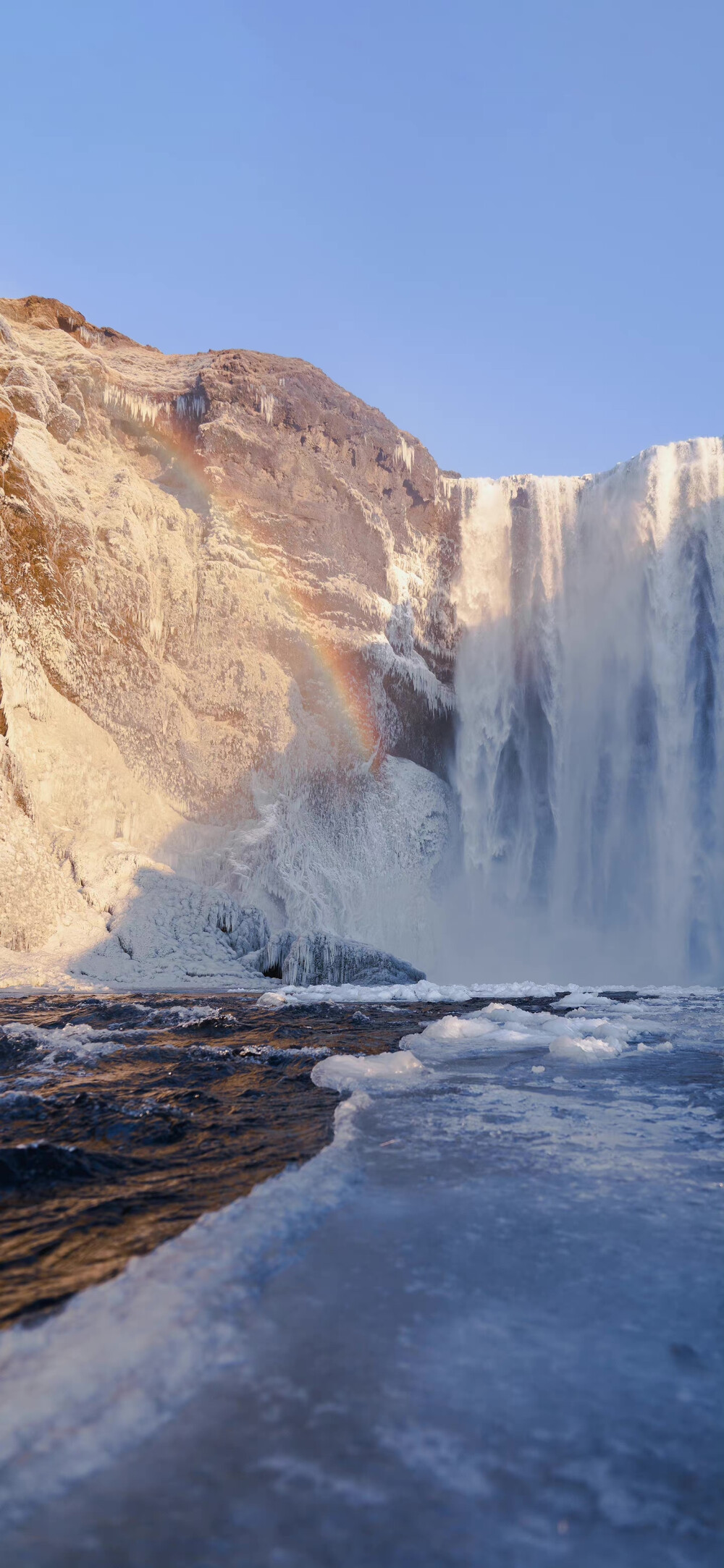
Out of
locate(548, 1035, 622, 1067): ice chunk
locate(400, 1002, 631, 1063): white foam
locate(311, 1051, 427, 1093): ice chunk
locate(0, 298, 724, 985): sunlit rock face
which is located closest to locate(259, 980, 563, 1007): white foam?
locate(0, 298, 724, 985): sunlit rock face

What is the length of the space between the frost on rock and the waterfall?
5.96 m

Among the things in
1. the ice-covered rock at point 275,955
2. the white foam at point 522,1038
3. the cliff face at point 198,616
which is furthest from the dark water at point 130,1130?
the cliff face at point 198,616

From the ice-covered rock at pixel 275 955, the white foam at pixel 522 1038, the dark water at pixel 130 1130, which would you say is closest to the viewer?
the dark water at pixel 130 1130

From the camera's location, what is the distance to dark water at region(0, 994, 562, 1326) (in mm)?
2240

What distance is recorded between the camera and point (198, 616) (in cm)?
1944

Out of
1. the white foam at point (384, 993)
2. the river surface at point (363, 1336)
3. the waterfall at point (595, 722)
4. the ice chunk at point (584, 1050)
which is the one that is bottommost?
the white foam at point (384, 993)

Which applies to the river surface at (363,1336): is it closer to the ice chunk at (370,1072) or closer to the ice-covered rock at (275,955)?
the ice chunk at (370,1072)

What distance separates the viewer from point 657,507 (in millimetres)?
23078

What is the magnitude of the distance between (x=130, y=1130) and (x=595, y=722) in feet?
72.7

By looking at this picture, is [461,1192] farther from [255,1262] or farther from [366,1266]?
[255,1262]

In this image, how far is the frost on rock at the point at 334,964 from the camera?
641 inches

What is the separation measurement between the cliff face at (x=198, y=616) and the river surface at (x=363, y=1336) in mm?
12614

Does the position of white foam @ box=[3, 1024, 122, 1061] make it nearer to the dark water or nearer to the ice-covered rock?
the dark water

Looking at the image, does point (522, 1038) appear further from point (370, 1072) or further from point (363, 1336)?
point (363, 1336)
